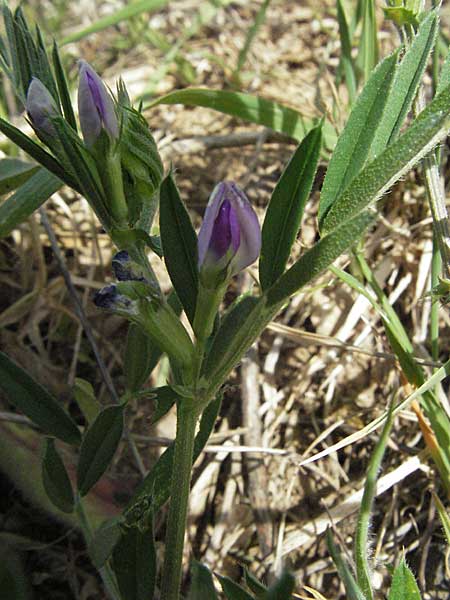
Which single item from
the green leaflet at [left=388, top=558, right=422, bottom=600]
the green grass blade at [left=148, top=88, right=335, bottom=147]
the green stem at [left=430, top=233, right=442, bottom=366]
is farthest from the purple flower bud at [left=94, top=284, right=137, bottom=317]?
the green grass blade at [left=148, top=88, right=335, bottom=147]

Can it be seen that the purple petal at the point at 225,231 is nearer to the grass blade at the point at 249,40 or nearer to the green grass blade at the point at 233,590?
the green grass blade at the point at 233,590

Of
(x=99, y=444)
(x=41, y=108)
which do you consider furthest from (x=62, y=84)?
(x=99, y=444)

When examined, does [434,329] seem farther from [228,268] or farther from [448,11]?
[448,11]

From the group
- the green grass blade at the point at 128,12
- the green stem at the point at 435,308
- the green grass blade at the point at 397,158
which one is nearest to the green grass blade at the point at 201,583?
the green grass blade at the point at 397,158

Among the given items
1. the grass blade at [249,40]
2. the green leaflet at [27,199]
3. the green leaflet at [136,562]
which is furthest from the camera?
the grass blade at [249,40]

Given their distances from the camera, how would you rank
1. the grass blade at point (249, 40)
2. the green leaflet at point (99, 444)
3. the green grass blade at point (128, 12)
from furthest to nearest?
the grass blade at point (249, 40), the green grass blade at point (128, 12), the green leaflet at point (99, 444)

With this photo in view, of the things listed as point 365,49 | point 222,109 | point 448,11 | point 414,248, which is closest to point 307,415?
point 414,248

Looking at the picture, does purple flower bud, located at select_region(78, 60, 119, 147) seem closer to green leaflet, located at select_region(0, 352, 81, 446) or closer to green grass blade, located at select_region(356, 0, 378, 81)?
green leaflet, located at select_region(0, 352, 81, 446)
